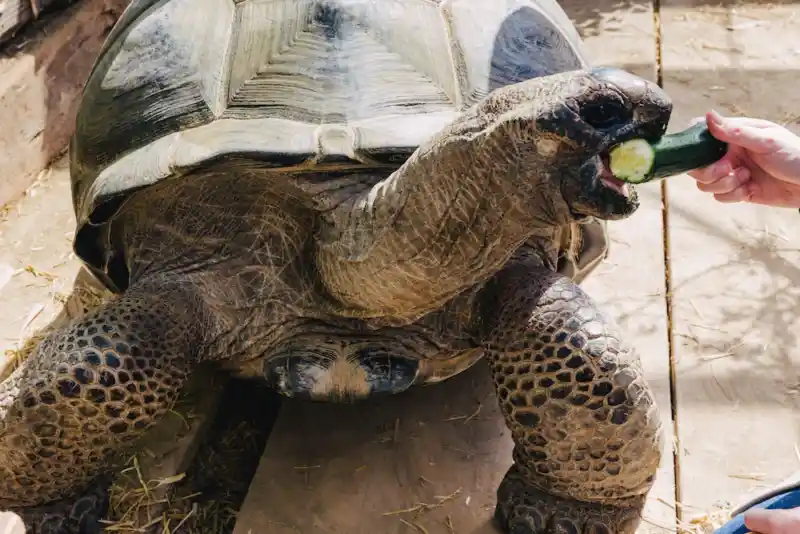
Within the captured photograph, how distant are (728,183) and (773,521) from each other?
30.6 inches

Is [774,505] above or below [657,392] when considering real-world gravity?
above

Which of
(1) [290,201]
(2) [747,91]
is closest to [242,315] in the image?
(1) [290,201]

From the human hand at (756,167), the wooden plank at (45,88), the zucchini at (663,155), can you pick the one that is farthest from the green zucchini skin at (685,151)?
the wooden plank at (45,88)

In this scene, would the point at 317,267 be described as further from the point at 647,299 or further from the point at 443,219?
the point at 647,299

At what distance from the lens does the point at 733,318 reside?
3115 millimetres

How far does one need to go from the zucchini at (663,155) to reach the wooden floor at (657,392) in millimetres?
1181

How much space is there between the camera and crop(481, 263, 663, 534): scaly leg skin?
205cm

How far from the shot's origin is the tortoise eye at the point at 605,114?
4.75ft

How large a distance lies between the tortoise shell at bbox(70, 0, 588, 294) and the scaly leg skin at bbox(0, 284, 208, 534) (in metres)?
0.35

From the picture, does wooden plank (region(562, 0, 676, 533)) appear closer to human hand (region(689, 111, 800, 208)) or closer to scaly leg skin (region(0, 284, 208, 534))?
human hand (region(689, 111, 800, 208))

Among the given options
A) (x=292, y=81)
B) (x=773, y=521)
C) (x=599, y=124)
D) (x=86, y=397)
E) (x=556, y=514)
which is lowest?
(x=556, y=514)

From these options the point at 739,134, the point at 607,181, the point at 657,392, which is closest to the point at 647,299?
the point at 657,392

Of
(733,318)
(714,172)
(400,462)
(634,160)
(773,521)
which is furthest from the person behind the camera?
(733,318)

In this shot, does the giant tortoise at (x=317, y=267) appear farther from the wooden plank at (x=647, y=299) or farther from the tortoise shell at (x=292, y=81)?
the wooden plank at (x=647, y=299)
